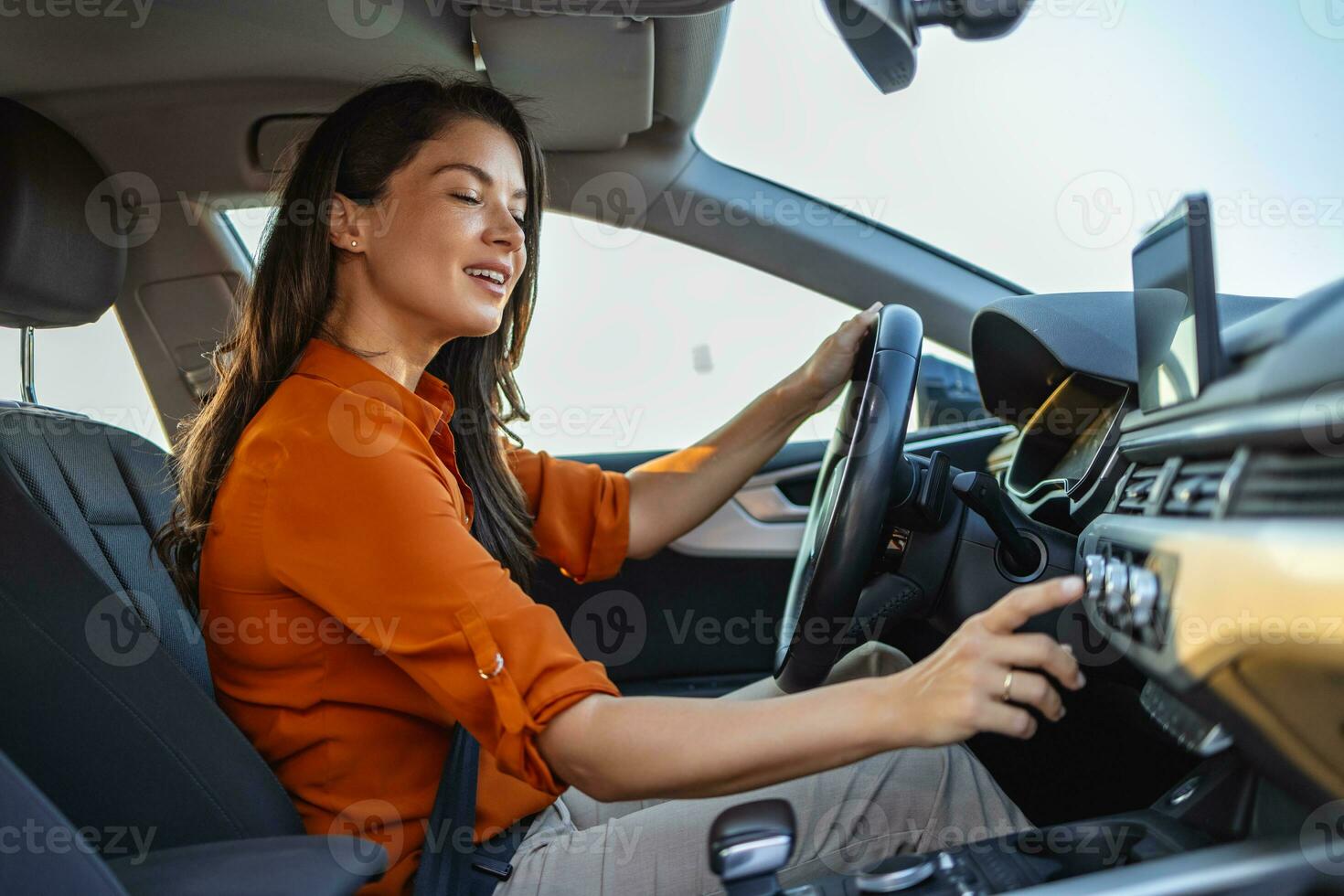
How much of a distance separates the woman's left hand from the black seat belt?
0.72 m

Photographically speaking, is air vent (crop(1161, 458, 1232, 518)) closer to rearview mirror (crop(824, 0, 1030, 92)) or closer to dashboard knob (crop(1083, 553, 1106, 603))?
dashboard knob (crop(1083, 553, 1106, 603))

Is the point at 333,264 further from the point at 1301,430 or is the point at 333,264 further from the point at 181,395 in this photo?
the point at 1301,430

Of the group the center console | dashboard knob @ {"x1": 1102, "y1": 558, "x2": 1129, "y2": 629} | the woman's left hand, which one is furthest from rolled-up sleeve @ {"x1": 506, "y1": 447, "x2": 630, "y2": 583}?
dashboard knob @ {"x1": 1102, "y1": 558, "x2": 1129, "y2": 629}

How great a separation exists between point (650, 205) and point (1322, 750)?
1505mm

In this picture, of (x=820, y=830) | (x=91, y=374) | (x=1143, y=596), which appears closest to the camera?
(x=1143, y=596)

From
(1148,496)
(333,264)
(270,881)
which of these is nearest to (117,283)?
(333,264)

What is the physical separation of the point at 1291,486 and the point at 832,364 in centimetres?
93

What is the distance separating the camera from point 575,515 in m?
1.71

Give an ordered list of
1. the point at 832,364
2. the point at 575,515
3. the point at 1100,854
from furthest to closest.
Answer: the point at 575,515, the point at 832,364, the point at 1100,854

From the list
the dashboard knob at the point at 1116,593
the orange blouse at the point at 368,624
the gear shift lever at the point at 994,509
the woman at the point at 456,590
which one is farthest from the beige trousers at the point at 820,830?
the dashboard knob at the point at 1116,593

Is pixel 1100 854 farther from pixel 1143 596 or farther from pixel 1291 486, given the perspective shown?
pixel 1291 486

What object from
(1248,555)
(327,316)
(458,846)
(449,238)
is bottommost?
(458,846)

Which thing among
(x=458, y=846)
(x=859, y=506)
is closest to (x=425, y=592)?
(x=458, y=846)

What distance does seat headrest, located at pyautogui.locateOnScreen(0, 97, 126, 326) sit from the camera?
4.40 feet
